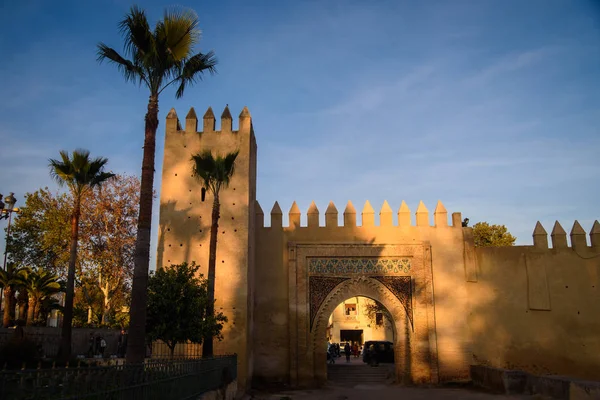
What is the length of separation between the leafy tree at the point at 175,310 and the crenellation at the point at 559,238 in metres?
11.3

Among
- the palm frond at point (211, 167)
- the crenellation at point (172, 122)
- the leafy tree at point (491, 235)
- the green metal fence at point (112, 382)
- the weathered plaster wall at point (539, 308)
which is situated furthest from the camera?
the leafy tree at point (491, 235)

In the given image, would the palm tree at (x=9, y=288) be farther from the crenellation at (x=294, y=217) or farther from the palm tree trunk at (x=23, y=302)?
the crenellation at (x=294, y=217)

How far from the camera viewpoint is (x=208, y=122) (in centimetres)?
1652

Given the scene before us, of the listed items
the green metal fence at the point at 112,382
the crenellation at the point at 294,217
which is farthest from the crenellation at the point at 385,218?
the green metal fence at the point at 112,382

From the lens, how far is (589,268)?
16562mm

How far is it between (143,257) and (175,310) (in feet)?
12.2

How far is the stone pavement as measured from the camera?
13922mm

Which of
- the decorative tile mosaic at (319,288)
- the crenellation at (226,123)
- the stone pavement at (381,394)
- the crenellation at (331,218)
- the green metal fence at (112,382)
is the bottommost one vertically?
the stone pavement at (381,394)

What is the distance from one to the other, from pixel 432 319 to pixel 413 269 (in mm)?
1626

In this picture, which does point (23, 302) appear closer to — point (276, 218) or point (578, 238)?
point (276, 218)


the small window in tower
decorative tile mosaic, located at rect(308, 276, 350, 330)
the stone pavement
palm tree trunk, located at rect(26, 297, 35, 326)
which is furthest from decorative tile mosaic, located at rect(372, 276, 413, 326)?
the small window in tower

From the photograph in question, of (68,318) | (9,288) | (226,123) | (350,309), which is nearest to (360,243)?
(226,123)

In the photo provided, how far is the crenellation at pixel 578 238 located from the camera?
16719mm

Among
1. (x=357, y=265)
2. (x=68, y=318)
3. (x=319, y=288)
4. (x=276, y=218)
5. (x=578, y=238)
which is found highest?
(x=276, y=218)
